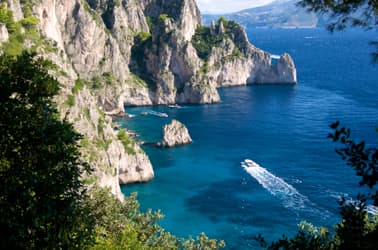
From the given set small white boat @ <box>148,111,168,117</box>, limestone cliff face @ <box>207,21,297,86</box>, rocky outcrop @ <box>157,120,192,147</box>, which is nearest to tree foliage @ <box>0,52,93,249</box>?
rocky outcrop @ <box>157,120,192,147</box>

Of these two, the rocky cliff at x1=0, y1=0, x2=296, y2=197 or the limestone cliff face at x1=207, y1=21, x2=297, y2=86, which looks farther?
the limestone cliff face at x1=207, y1=21, x2=297, y2=86

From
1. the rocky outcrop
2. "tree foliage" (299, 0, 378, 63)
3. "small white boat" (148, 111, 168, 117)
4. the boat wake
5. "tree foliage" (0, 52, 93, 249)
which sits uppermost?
"tree foliage" (299, 0, 378, 63)

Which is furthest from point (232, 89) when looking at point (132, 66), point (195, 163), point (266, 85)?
point (195, 163)

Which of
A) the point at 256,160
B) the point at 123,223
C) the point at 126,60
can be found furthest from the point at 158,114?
the point at 123,223

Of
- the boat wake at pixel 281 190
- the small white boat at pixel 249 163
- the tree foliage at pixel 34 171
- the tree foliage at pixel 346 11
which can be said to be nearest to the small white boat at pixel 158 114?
the small white boat at pixel 249 163

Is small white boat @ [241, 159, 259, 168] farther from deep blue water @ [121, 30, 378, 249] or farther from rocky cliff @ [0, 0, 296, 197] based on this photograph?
rocky cliff @ [0, 0, 296, 197]

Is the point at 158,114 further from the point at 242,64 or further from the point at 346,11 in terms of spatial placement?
the point at 346,11

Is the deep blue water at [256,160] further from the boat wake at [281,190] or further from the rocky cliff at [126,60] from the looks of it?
the rocky cliff at [126,60]
